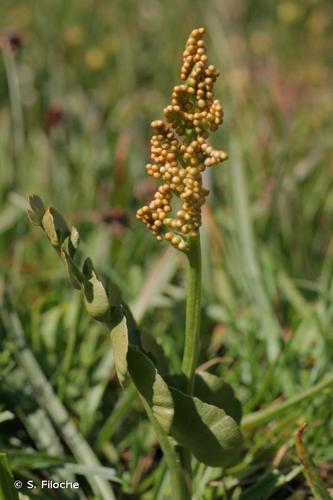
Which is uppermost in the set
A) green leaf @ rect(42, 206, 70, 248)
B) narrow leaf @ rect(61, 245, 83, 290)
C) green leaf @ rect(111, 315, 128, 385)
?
green leaf @ rect(42, 206, 70, 248)

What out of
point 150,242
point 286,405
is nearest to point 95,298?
point 286,405

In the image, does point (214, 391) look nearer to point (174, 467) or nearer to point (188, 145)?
point (174, 467)

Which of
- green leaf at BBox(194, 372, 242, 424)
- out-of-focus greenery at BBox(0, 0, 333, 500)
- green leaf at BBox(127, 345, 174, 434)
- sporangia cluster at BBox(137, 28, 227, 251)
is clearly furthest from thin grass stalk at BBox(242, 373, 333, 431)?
sporangia cluster at BBox(137, 28, 227, 251)

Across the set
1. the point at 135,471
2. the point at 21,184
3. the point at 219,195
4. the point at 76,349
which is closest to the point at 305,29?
the point at 219,195

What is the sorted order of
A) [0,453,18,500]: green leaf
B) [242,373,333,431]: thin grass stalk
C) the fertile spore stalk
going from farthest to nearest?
1. [242,373,333,431]: thin grass stalk
2. [0,453,18,500]: green leaf
3. the fertile spore stalk

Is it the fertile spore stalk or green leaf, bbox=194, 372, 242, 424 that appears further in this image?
green leaf, bbox=194, 372, 242, 424

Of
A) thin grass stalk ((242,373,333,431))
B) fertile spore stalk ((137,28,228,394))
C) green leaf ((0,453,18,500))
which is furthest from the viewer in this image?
thin grass stalk ((242,373,333,431))

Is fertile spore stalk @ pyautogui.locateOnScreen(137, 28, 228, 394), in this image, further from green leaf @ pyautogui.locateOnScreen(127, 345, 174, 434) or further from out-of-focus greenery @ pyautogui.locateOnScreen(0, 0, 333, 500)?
out-of-focus greenery @ pyautogui.locateOnScreen(0, 0, 333, 500)
